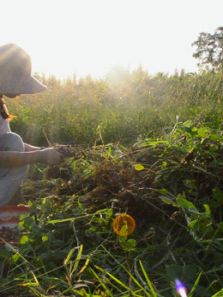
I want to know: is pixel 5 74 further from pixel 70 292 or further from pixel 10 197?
pixel 70 292

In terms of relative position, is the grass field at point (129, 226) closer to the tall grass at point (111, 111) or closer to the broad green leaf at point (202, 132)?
the broad green leaf at point (202, 132)

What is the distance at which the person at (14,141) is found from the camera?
2.90 meters

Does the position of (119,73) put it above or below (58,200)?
below

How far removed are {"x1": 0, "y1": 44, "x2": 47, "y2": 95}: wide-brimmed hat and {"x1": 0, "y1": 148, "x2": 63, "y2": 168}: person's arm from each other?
340mm

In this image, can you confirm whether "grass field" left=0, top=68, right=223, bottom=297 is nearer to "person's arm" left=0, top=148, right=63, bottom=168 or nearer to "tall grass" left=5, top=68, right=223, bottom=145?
"person's arm" left=0, top=148, right=63, bottom=168

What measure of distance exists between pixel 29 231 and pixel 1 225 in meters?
0.50

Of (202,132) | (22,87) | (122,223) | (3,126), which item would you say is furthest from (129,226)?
(3,126)

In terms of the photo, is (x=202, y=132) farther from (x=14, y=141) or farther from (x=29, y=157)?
(x=14, y=141)

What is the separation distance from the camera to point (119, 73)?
29.9ft

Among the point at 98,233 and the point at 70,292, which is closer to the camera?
the point at 70,292

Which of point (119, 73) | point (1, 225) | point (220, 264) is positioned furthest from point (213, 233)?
point (119, 73)

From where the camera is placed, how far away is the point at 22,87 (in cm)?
298

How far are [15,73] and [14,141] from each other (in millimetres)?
385

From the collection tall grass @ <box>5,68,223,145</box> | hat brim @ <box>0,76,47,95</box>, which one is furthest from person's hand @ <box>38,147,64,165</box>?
tall grass @ <box>5,68,223,145</box>
